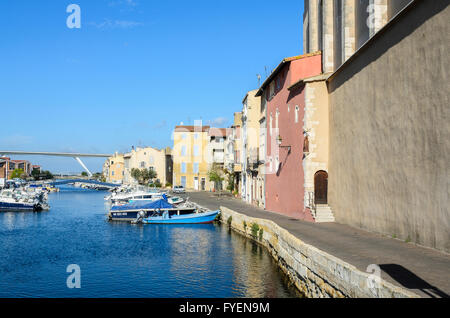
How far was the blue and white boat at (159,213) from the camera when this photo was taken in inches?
1507

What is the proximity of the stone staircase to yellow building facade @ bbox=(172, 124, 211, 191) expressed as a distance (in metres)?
53.6

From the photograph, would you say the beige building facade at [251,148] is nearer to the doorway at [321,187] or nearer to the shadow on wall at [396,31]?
the doorway at [321,187]

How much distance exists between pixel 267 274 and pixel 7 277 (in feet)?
35.0

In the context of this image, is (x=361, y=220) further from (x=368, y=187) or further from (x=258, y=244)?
(x=258, y=244)

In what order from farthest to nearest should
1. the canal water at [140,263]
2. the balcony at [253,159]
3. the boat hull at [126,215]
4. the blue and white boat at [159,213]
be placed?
the balcony at [253,159], the boat hull at [126,215], the blue and white boat at [159,213], the canal water at [140,263]

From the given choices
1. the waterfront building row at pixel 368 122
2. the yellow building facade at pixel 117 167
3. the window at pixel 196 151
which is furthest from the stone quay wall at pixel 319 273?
the yellow building facade at pixel 117 167

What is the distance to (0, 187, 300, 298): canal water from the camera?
16844 millimetres

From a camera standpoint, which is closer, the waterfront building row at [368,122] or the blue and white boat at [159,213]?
the waterfront building row at [368,122]

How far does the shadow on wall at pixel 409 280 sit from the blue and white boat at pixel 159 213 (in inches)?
1058

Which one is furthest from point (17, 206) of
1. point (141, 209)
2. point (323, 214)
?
point (323, 214)

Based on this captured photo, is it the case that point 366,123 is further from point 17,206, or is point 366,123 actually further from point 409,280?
point 17,206

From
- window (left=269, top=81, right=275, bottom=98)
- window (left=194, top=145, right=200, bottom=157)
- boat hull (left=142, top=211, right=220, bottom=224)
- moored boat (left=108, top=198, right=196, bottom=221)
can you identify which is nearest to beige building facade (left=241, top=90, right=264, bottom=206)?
boat hull (left=142, top=211, right=220, bottom=224)

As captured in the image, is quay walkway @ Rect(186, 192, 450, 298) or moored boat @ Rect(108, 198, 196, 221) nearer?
quay walkway @ Rect(186, 192, 450, 298)

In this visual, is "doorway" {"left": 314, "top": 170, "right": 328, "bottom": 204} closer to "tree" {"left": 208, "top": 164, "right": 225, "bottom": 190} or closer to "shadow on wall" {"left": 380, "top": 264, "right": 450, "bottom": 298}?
"shadow on wall" {"left": 380, "top": 264, "right": 450, "bottom": 298}
